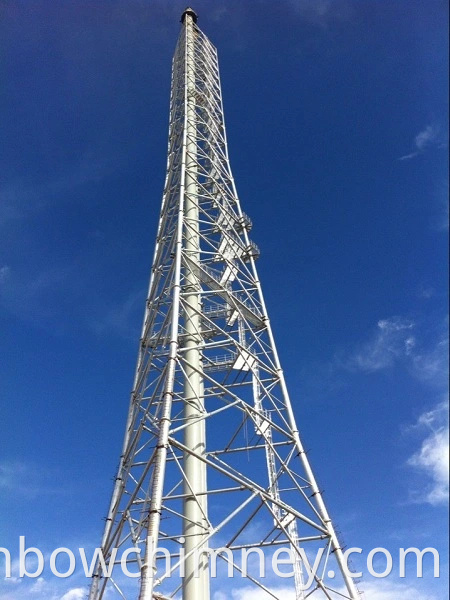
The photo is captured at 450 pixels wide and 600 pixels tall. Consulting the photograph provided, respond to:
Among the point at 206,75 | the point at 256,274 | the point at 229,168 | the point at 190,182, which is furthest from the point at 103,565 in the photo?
the point at 206,75

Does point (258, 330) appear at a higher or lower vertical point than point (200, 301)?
lower

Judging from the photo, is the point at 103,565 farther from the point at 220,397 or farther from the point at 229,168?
the point at 229,168

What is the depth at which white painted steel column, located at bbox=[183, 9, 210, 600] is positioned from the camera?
613 inches

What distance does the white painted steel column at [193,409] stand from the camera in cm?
1556

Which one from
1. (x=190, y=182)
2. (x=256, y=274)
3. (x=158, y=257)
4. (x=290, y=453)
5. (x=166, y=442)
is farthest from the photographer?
(x=190, y=182)

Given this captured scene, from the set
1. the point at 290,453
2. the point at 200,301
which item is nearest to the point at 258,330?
the point at 200,301

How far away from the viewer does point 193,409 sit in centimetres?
1952

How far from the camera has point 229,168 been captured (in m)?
30.2

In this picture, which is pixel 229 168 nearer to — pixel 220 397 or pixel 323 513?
pixel 220 397

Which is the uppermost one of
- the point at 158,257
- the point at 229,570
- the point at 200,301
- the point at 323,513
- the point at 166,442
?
the point at 158,257

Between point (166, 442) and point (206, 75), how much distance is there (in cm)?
2942

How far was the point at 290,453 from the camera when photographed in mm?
18031

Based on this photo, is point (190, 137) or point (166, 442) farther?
point (190, 137)

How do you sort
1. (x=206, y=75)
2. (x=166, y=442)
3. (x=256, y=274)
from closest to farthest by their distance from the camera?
(x=166, y=442)
(x=256, y=274)
(x=206, y=75)
